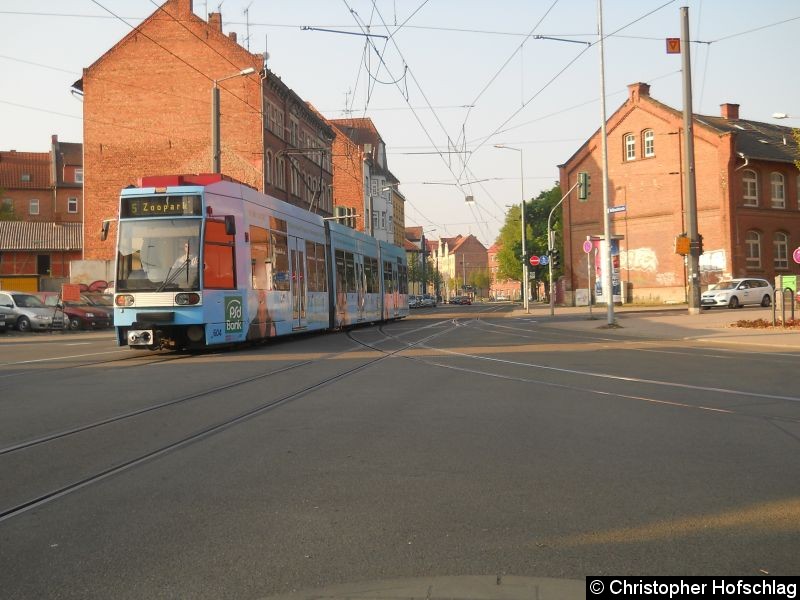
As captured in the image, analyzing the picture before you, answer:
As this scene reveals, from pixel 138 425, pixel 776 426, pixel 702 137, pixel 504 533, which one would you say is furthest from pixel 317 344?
pixel 702 137

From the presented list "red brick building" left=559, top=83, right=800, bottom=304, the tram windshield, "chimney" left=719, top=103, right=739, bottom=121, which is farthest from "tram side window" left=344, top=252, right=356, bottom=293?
"chimney" left=719, top=103, right=739, bottom=121

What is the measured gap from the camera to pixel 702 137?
48.5 metres

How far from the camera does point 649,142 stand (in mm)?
52125

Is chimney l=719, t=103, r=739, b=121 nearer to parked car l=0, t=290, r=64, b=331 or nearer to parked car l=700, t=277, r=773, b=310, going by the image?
parked car l=700, t=277, r=773, b=310

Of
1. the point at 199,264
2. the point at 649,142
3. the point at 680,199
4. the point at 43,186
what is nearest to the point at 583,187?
the point at 199,264

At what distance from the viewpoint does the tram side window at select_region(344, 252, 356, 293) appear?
2817 cm

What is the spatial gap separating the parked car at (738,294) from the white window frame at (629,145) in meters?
Answer: 14.8

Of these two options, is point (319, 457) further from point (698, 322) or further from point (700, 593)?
point (698, 322)

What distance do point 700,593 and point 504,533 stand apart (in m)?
1.21

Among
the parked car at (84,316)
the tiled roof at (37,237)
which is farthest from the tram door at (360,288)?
the tiled roof at (37,237)

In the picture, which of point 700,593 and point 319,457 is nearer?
point 700,593

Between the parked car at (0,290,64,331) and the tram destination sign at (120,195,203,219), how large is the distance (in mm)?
19809

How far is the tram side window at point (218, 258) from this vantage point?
54.7ft

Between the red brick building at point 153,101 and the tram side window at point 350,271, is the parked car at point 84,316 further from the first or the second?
the tram side window at point 350,271
